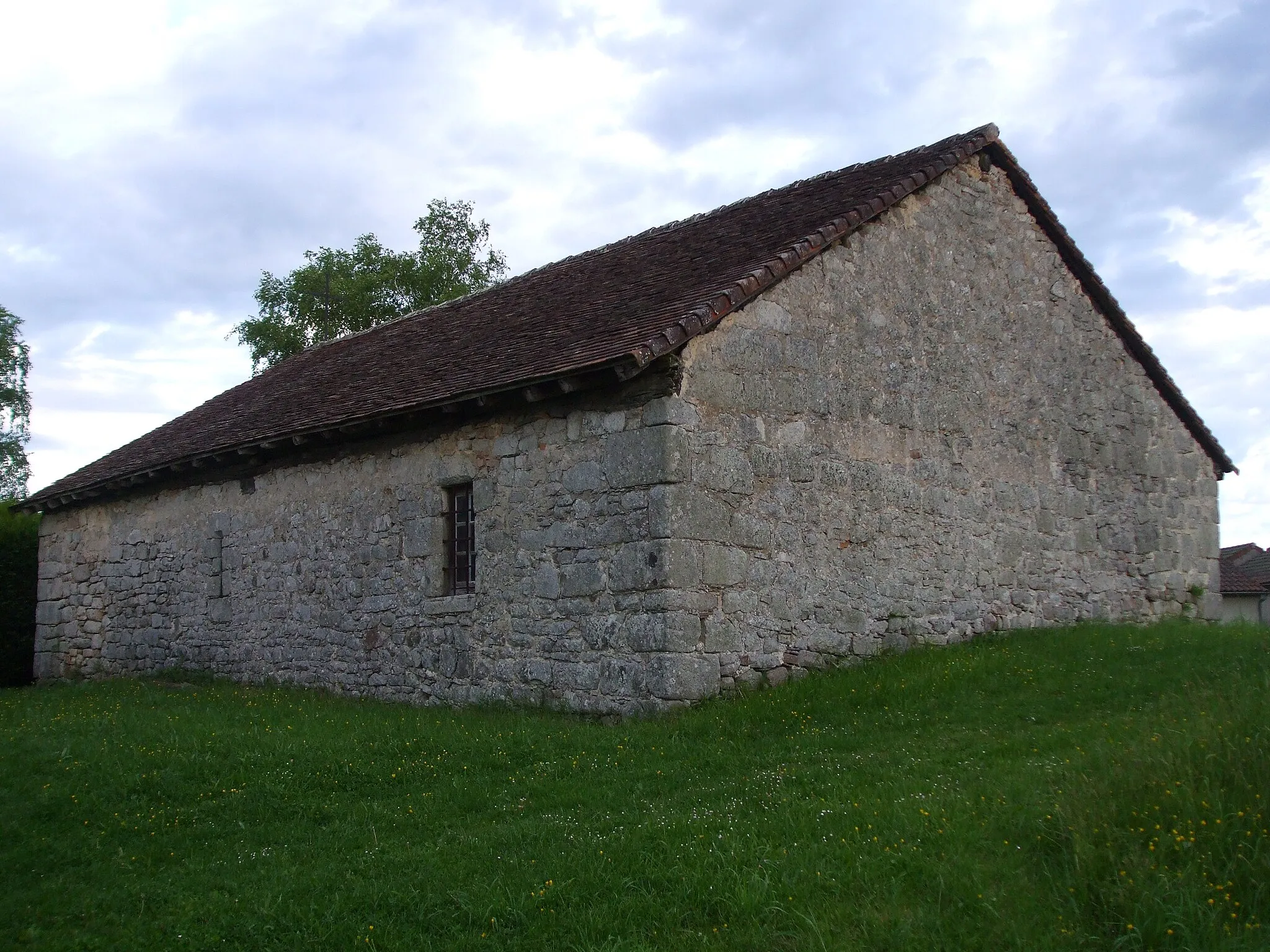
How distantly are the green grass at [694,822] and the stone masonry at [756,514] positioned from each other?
1.01 m

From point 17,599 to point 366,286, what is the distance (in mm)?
15961

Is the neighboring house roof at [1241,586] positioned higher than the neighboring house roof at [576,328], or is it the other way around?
the neighboring house roof at [576,328]

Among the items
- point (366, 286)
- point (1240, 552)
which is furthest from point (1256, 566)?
point (366, 286)

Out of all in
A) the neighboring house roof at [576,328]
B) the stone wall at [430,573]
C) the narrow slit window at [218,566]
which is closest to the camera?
the stone wall at [430,573]

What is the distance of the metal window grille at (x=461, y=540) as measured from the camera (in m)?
12.4

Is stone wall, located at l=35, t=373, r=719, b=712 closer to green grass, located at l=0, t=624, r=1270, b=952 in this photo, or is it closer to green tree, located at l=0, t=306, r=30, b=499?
green grass, located at l=0, t=624, r=1270, b=952

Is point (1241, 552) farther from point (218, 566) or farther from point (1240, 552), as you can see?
point (218, 566)

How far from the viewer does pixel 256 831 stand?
779cm

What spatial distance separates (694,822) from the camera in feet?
22.5

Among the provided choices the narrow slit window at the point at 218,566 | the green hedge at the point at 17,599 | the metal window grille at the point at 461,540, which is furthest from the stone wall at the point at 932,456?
the green hedge at the point at 17,599

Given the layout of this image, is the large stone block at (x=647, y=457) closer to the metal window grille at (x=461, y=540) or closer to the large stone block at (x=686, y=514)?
the large stone block at (x=686, y=514)

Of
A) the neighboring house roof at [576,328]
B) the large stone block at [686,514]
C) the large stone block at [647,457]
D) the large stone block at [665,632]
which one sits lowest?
the large stone block at [665,632]

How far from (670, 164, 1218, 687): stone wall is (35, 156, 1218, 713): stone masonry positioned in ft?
0.12

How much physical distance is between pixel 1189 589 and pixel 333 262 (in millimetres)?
27407
